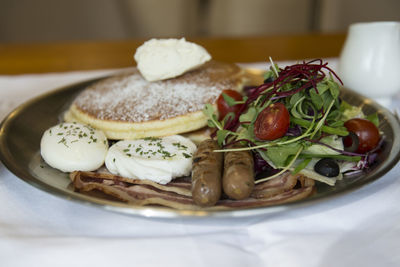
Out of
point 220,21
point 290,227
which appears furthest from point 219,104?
point 220,21

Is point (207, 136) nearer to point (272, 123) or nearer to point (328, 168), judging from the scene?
point (272, 123)

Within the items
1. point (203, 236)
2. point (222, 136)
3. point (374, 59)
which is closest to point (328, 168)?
point (222, 136)

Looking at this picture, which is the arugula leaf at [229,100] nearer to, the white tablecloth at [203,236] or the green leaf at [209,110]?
the green leaf at [209,110]

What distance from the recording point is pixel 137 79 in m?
2.09

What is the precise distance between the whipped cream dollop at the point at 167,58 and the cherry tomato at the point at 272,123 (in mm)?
678

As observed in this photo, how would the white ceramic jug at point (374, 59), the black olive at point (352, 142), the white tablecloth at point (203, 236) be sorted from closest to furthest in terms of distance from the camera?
the white tablecloth at point (203, 236) < the black olive at point (352, 142) < the white ceramic jug at point (374, 59)

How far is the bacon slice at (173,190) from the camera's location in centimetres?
124

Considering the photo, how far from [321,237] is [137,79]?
1.39 meters

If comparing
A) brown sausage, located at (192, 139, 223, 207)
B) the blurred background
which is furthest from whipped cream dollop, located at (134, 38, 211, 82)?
the blurred background

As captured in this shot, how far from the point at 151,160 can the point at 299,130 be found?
0.63 meters

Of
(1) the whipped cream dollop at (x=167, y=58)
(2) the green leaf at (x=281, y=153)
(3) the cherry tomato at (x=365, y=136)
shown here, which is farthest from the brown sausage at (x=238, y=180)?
(1) the whipped cream dollop at (x=167, y=58)

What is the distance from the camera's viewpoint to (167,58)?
76.3 inches

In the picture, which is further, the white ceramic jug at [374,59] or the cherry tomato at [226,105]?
the white ceramic jug at [374,59]

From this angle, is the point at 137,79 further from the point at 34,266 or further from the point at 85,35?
the point at 85,35
